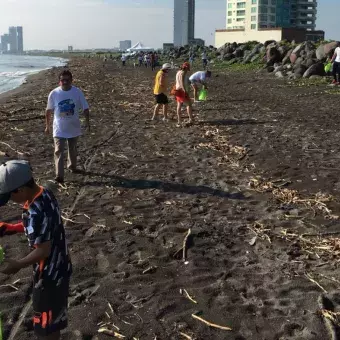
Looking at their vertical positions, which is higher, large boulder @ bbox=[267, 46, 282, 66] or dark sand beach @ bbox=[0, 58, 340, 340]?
large boulder @ bbox=[267, 46, 282, 66]

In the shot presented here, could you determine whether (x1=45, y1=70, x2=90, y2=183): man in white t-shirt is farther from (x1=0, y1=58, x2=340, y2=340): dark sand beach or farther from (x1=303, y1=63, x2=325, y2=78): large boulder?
(x1=303, y1=63, x2=325, y2=78): large boulder

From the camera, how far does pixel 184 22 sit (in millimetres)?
161375

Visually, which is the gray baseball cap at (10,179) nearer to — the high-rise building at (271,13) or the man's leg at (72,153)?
the man's leg at (72,153)

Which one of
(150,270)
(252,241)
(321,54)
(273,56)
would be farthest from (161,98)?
(273,56)

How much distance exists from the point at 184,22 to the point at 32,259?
547 ft

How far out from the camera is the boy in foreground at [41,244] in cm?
292

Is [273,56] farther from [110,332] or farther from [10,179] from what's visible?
[10,179]

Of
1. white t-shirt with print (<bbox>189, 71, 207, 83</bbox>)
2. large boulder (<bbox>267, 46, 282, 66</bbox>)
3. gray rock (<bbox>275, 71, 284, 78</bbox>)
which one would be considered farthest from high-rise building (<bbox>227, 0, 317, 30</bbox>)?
white t-shirt with print (<bbox>189, 71, 207, 83</bbox>)

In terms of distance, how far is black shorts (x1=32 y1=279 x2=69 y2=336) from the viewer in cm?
318

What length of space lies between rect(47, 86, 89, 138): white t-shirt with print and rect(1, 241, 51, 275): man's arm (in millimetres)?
5206

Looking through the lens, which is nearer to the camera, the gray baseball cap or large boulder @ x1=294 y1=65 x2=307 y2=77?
the gray baseball cap

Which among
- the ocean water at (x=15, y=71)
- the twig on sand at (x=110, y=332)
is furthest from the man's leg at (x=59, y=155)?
the ocean water at (x=15, y=71)

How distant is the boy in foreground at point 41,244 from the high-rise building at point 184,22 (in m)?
152

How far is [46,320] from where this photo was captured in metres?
3.21
